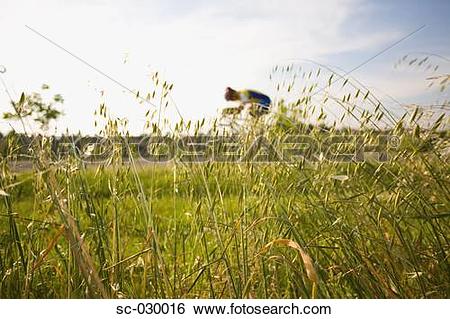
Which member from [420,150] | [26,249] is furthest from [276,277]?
[26,249]

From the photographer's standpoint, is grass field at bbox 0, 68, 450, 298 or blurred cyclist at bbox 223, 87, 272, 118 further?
blurred cyclist at bbox 223, 87, 272, 118

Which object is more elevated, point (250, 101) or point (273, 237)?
point (250, 101)

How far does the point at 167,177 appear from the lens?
1569mm

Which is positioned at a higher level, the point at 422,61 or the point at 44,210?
the point at 422,61

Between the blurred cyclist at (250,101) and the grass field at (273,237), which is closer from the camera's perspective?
the grass field at (273,237)

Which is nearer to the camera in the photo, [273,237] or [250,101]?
[273,237]

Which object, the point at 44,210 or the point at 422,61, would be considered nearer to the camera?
the point at 44,210

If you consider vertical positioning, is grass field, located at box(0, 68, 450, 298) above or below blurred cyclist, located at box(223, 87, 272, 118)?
below

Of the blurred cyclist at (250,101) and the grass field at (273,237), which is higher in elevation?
the blurred cyclist at (250,101)
